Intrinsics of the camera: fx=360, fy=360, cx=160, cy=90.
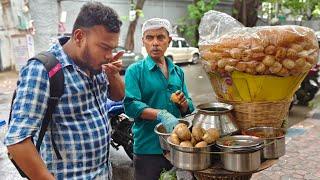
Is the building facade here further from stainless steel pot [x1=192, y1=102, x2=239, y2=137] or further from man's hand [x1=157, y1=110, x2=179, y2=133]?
stainless steel pot [x1=192, y1=102, x2=239, y2=137]

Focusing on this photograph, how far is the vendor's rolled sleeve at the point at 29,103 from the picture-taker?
1.55m

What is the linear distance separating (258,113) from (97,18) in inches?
38.4

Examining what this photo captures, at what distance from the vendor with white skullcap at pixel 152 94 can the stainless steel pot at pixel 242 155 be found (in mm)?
826

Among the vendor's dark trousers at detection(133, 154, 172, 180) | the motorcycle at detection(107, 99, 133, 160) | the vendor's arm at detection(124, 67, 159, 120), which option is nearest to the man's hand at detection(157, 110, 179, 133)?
the vendor's arm at detection(124, 67, 159, 120)

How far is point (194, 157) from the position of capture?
1.70 metres

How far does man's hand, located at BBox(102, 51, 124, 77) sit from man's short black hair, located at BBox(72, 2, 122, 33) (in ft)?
0.83

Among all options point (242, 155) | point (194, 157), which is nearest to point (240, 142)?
point (242, 155)

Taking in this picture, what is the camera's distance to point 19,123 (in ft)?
5.10

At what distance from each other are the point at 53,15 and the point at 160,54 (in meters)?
9.19

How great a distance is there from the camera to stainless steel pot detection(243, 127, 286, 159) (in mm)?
1798

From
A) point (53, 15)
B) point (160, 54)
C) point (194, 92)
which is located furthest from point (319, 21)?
point (160, 54)

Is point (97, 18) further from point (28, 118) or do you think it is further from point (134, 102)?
point (134, 102)

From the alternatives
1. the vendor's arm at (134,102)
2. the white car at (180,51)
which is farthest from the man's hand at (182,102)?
the white car at (180,51)

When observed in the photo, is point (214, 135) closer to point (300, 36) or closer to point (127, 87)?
point (300, 36)
